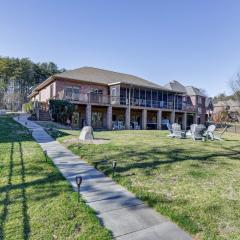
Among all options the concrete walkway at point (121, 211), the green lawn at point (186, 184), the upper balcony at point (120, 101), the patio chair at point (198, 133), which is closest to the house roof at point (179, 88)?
the upper balcony at point (120, 101)

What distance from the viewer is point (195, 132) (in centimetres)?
1510

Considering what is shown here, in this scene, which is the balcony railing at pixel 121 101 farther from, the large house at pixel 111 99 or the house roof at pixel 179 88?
the house roof at pixel 179 88

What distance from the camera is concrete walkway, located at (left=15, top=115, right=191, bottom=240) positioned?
141 inches

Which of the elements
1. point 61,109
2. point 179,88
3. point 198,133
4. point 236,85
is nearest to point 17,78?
point 179,88

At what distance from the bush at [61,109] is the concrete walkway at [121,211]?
15155mm

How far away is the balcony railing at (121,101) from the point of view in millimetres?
23620

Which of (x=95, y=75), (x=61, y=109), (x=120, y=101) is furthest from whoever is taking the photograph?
(x=95, y=75)

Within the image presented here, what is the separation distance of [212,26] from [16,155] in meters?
17.5

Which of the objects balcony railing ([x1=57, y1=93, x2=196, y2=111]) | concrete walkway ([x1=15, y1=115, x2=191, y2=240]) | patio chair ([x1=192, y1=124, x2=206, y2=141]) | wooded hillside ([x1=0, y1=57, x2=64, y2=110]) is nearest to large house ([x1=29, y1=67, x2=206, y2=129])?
balcony railing ([x1=57, y1=93, x2=196, y2=111])

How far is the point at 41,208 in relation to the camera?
4258 mm

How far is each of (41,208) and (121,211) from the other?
4.68ft

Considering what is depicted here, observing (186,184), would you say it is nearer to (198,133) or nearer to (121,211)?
(121,211)

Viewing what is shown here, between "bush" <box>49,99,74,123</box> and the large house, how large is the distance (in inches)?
51.2

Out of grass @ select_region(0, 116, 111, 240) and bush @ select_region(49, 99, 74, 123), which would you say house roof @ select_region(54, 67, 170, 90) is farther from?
grass @ select_region(0, 116, 111, 240)
